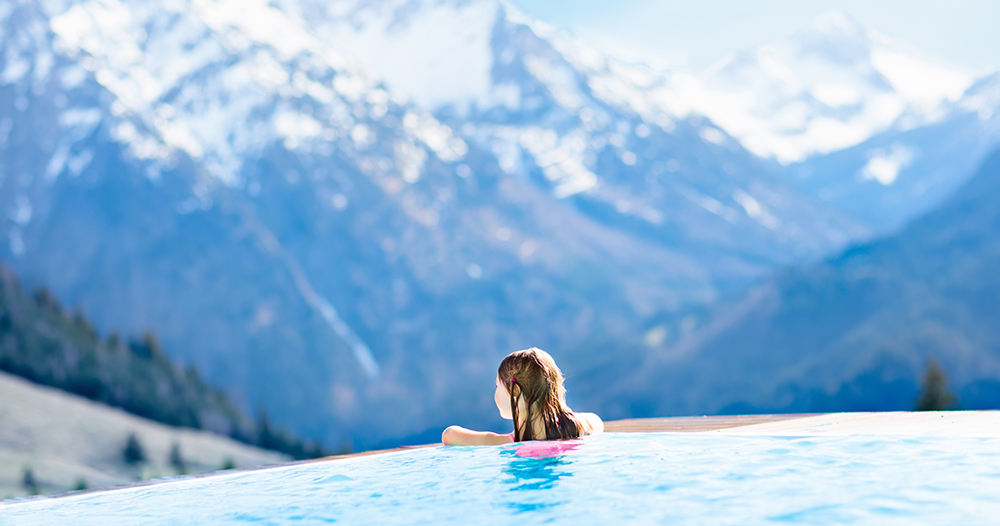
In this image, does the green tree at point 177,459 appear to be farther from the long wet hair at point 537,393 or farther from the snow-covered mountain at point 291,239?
the snow-covered mountain at point 291,239

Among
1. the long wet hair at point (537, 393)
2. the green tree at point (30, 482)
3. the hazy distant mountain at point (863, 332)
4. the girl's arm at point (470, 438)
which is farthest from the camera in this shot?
the hazy distant mountain at point (863, 332)

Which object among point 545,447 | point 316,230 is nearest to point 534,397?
point 545,447

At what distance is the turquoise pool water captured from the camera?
6016mm

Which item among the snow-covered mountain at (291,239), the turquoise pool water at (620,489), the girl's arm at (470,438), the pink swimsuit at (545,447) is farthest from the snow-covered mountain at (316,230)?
the pink swimsuit at (545,447)

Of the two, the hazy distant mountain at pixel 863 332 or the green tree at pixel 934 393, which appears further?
the hazy distant mountain at pixel 863 332

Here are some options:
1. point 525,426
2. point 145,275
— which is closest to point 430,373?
point 145,275

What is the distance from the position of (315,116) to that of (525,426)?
182703mm

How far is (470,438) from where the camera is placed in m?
8.03

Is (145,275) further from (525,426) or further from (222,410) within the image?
(525,426)

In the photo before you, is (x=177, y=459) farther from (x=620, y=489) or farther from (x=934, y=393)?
(x=620, y=489)

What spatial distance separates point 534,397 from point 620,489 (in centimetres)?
95

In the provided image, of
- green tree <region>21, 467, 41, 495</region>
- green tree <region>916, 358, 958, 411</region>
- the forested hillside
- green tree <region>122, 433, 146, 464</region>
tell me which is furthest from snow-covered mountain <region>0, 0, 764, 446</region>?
green tree <region>21, 467, 41, 495</region>

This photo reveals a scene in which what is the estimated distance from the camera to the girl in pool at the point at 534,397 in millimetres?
6680

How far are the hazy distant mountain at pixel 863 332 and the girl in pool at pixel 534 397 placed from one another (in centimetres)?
8693
